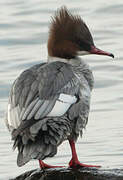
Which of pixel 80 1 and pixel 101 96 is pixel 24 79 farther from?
pixel 80 1

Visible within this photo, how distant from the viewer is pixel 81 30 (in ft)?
27.3

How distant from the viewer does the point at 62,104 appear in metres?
7.22

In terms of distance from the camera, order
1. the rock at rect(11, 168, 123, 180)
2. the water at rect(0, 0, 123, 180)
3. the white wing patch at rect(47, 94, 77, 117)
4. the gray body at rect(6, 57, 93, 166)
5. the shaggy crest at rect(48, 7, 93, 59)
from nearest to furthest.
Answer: the rock at rect(11, 168, 123, 180)
the gray body at rect(6, 57, 93, 166)
the white wing patch at rect(47, 94, 77, 117)
the shaggy crest at rect(48, 7, 93, 59)
the water at rect(0, 0, 123, 180)

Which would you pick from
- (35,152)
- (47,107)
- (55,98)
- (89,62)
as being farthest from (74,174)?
(89,62)

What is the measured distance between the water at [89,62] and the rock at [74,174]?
54.8 inches

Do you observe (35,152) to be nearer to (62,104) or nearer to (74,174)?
(74,174)

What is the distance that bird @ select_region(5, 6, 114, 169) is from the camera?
690 centimetres

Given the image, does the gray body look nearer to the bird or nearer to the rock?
the bird

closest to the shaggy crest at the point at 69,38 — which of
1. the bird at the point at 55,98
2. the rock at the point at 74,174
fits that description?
the bird at the point at 55,98

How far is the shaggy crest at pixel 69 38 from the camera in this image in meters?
8.30

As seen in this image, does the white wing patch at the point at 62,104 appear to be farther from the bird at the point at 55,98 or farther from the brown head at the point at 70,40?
the brown head at the point at 70,40

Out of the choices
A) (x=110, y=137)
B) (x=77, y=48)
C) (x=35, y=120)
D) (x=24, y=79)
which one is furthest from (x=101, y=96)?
(x=35, y=120)

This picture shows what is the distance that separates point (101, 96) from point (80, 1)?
4.87m

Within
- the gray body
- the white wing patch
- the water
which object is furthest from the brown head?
the water
